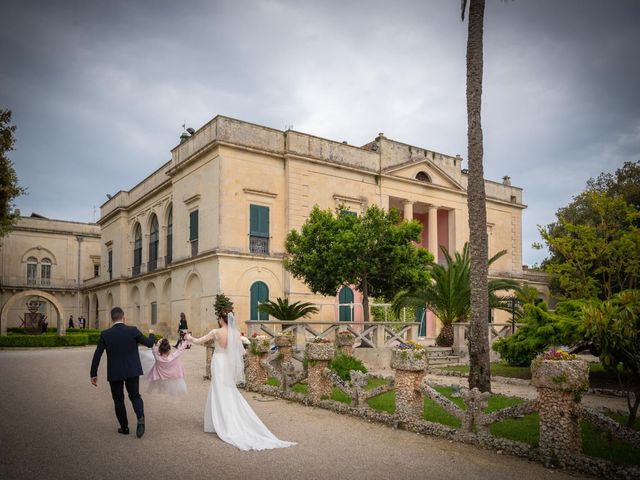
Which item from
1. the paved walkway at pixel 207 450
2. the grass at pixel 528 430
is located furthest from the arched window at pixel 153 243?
the grass at pixel 528 430

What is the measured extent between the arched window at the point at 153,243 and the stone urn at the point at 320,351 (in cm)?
2717

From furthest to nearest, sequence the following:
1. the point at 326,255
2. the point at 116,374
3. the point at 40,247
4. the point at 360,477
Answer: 1. the point at 40,247
2. the point at 326,255
3. the point at 116,374
4. the point at 360,477

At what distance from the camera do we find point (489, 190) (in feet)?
130

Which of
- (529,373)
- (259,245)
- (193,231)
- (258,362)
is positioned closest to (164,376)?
(258,362)

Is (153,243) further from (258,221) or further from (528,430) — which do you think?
(528,430)

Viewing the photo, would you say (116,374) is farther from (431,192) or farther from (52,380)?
(431,192)

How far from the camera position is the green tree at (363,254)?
790 inches

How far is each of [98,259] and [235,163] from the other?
3338 centimetres

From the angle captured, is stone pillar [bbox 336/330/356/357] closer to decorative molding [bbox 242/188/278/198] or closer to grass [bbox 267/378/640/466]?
grass [bbox 267/378/640/466]

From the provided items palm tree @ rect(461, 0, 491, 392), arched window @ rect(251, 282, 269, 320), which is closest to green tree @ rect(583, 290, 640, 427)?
palm tree @ rect(461, 0, 491, 392)

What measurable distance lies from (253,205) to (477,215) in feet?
58.8

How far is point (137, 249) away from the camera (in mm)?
40000

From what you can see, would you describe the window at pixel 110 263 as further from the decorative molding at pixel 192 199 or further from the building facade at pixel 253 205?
the decorative molding at pixel 192 199

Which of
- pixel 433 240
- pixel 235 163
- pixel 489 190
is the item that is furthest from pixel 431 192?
pixel 235 163
